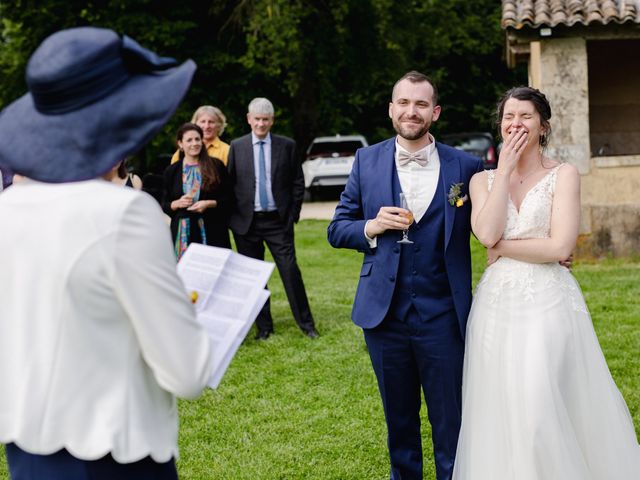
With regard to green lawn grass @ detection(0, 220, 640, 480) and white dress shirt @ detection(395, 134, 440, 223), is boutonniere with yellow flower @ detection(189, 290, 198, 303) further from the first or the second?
green lawn grass @ detection(0, 220, 640, 480)

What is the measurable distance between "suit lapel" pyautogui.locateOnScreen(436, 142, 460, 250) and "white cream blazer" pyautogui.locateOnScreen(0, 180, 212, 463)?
7.38ft

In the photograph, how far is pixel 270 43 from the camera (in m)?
23.0

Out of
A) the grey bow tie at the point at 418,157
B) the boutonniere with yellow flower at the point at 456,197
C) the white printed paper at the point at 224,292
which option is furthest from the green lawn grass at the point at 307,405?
the white printed paper at the point at 224,292

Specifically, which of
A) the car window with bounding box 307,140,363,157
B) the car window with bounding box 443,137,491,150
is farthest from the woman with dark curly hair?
the car window with bounding box 443,137,491,150

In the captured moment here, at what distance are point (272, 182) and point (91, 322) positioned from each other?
6810mm

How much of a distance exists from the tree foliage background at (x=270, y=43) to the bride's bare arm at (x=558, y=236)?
18.4m

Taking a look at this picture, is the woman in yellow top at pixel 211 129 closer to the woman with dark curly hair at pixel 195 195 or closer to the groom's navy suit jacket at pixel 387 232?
the woman with dark curly hair at pixel 195 195

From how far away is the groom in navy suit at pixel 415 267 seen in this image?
14.3ft

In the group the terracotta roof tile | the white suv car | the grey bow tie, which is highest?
the terracotta roof tile

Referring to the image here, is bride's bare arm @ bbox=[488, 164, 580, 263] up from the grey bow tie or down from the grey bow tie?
down

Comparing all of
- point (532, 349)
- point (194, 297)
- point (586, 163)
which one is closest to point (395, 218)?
point (532, 349)

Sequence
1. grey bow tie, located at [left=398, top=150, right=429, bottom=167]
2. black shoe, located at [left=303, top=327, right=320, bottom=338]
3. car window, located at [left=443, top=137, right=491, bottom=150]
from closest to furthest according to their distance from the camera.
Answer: grey bow tie, located at [left=398, top=150, right=429, bottom=167] → black shoe, located at [left=303, top=327, right=320, bottom=338] → car window, located at [left=443, top=137, right=491, bottom=150]

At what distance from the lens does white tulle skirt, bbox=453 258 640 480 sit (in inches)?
160

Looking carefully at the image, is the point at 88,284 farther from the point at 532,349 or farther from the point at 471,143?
the point at 471,143
